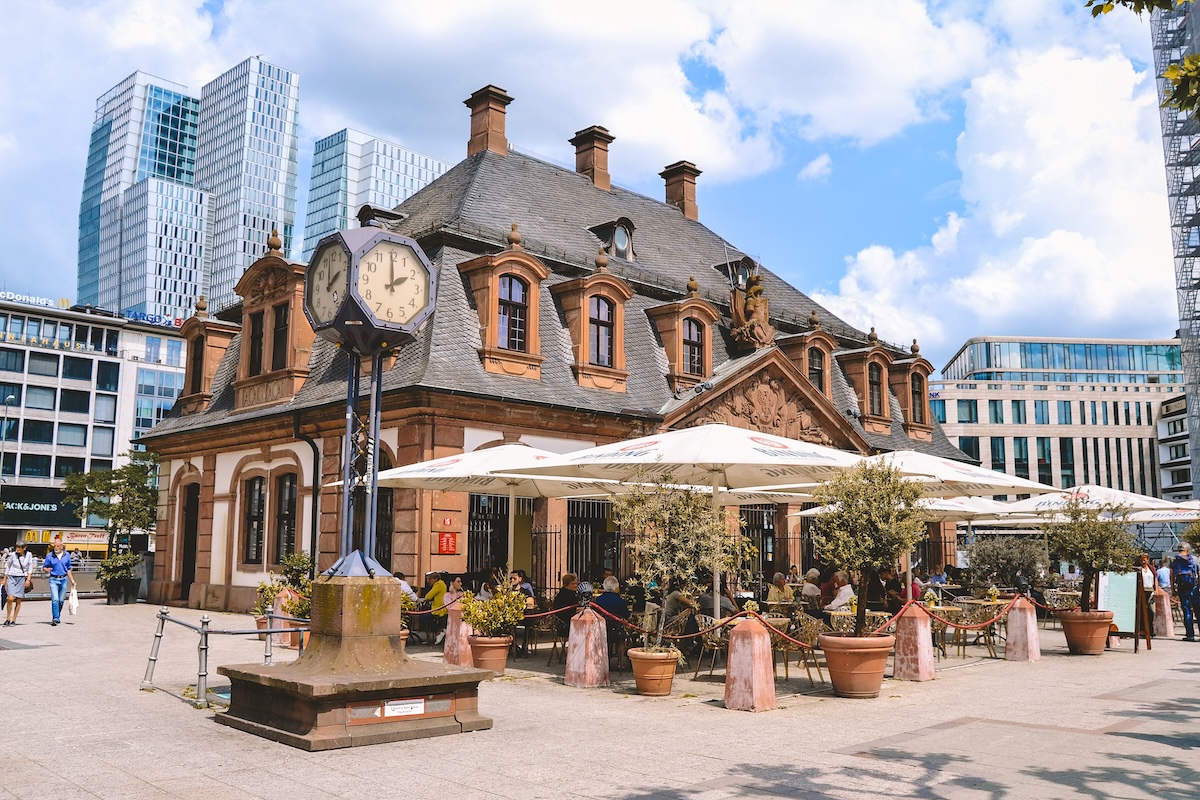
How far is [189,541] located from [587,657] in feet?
62.5

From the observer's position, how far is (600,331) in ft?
77.6

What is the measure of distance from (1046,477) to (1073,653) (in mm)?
77743

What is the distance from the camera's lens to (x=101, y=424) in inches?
3366

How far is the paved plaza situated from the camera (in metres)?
7.07

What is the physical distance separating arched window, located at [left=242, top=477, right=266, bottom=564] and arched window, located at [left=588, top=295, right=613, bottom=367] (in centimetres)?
861

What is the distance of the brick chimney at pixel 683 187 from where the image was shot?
35344mm

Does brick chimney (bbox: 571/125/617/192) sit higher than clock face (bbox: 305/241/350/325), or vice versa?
brick chimney (bbox: 571/125/617/192)

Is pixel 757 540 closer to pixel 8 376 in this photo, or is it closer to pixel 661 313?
pixel 661 313

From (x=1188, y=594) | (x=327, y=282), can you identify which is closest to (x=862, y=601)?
(x=327, y=282)

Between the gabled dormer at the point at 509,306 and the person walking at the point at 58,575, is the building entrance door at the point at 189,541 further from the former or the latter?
the gabled dormer at the point at 509,306

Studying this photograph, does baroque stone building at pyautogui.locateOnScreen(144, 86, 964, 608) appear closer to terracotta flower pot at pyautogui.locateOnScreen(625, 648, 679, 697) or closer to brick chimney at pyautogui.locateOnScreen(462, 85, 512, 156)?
brick chimney at pyautogui.locateOnScreen(462, 85, 512, 156)

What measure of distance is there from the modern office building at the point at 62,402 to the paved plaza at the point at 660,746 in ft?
239

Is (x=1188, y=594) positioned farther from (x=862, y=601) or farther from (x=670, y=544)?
(x=670, y=544)

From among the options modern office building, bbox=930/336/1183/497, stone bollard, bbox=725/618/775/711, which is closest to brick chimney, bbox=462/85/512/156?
stone bollard, bbox=725/618/775/711
